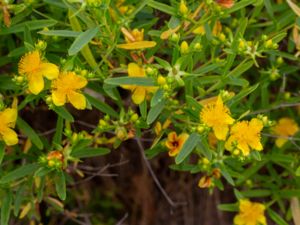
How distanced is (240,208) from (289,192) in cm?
20

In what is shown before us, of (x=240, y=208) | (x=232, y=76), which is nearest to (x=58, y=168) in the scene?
(x=232, y=76)

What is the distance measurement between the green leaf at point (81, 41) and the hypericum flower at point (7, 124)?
282mm

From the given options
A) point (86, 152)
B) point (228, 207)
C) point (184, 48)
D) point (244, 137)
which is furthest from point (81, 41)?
point (228, 207)

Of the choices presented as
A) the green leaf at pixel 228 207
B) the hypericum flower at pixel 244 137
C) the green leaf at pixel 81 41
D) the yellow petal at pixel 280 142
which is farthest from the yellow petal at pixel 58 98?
the yellow petal at pixel 280 142

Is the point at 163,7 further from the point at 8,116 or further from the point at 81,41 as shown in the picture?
the point at 8,116

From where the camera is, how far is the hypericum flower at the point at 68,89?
1534 millimetres

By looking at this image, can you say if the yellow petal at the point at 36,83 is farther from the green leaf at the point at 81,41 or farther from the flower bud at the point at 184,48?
the flower bud at the point at 184,48

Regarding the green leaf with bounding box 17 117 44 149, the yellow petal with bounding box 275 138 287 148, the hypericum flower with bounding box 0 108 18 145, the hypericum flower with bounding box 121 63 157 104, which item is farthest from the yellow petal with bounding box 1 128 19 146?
the yellow petal with bounding box 275 138 287 148

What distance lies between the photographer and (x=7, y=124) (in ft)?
5.25

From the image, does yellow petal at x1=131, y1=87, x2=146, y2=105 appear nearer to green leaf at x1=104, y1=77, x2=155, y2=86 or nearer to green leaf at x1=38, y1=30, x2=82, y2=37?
green leaf at x1=104, y1=77, x2=155, y2=86

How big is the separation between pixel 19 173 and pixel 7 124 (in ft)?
0.68

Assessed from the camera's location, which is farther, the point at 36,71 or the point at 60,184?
the point at 60,184

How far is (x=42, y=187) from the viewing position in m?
1.83

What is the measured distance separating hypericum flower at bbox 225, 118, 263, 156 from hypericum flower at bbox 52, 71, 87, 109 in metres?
0.45
